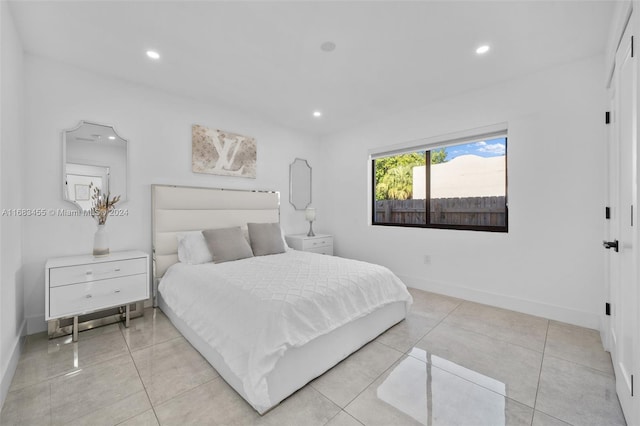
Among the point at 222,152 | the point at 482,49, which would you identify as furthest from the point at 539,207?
the point at 222,152

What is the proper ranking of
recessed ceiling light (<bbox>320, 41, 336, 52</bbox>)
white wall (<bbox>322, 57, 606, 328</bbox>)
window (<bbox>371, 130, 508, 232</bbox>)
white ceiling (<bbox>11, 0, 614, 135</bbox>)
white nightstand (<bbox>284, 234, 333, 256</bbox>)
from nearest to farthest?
white ceiling (<bbox>11, 0, 614, 135</bbox>) < recessed ceiling light (<bbox>320, 41, 336, 52</bbox>) < white wall (<bbox>322, 57, 606, 328</bbox>) < window (<bbox>371, 130, 508, 232</bbox>) < white nightstand (<bbox>284, 234, 333, 256</bbox>)

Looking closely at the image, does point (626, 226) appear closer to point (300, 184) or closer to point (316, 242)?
point (316, 242)

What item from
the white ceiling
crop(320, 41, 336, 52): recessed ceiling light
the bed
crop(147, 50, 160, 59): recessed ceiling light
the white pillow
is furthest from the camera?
the white pillow

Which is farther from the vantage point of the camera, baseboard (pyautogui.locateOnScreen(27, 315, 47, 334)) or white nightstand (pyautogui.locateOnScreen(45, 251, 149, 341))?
baseboard (pyautogui.locateOnScreen(27, 315, 47, 334))

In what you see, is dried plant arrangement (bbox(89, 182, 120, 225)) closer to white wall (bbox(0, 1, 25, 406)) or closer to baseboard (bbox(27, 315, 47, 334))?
white wall (bbox(0, 1, 25, 406))

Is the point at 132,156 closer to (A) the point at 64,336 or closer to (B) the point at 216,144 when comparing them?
(B) the point at 216,144

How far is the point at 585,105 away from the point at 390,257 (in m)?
2.76

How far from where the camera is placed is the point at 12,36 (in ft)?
6.54

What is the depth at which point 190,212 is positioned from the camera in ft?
10.9

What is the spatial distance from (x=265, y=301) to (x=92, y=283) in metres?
1.81

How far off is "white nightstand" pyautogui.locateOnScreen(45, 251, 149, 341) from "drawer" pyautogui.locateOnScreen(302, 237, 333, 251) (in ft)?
7.10

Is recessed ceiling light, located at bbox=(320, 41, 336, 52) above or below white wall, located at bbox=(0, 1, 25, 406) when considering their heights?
above

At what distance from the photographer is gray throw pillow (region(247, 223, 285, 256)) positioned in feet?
11.0

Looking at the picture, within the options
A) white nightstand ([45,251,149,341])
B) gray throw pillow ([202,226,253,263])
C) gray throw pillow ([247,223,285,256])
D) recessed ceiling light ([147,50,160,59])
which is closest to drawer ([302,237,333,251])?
gray throw pillow ([247,223,285,256])
